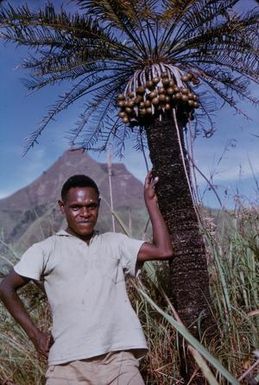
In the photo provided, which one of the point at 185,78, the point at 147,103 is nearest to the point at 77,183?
the point at 147,103

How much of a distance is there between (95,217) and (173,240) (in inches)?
34.3

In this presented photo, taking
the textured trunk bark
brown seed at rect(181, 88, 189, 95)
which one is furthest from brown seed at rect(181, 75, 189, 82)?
the textured trunk bark

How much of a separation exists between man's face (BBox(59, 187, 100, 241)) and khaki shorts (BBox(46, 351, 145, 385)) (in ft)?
2.83

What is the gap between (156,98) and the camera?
4547 mm

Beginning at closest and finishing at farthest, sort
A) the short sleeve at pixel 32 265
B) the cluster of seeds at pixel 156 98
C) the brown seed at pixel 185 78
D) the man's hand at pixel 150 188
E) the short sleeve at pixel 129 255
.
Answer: the short sleeve at pixel 32 265 < the short sleeve at pixel 129 255 < the man's hand at pixel 150 188 < the cluster of seeds at pixel 156 98 < the brown seed at pixel 185 78

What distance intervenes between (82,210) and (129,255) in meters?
0.46

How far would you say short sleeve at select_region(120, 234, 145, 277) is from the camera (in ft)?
12.6

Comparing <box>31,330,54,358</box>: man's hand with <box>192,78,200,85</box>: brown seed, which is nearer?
<box>31,330,54,358</box>: man's hand

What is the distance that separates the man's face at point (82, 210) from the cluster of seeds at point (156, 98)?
105 cm

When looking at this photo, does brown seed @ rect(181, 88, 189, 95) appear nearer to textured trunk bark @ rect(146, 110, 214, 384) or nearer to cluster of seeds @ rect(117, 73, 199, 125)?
cluster of seeds @ rect(117, 73, 199, 125)

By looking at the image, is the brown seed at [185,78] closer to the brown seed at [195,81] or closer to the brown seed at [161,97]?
the brown seed at [195,81]

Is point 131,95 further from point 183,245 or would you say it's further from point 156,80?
point 183,245

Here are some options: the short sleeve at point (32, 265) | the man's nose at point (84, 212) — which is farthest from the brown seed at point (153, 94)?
the short sleeve at point (32, 265)

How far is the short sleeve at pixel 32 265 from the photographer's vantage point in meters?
3.71
